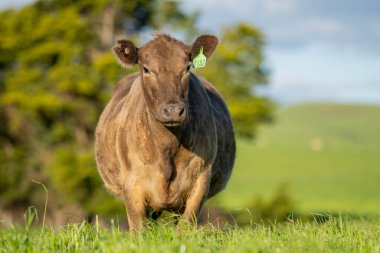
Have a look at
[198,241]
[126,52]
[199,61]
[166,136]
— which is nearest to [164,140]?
[166,136]

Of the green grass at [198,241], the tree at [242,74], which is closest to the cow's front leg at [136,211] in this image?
the green grass at [198,241]

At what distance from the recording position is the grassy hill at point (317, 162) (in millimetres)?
68375

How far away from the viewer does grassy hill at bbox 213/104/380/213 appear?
68375 mm

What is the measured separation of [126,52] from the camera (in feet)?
29.8

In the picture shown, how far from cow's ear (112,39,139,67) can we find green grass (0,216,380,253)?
2.27 metres

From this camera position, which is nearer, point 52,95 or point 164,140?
point 164,140

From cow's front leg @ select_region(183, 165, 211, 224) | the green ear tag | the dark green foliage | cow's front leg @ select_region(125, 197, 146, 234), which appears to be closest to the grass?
cow's front leg @ select_region(183, 165, 211, 224)

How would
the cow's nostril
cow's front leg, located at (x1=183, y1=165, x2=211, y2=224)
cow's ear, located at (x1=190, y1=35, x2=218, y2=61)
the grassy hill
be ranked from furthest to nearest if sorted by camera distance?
the grassy hill
cow's ear, located at (x1=190, y1=35, x2=218, y2=61)
cow's front leg, located at (x1=183, y1=165, x2=211, y2=224)
the cow's nostril

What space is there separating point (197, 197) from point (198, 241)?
2.41 m

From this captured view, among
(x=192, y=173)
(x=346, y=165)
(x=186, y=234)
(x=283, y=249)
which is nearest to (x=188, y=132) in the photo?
(x=192, y=173)

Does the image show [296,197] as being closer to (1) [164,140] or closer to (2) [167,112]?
(1) [164,140]

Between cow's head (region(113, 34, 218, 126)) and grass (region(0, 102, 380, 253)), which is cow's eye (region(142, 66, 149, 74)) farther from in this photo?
grass (region(0, 102, 380, 253))

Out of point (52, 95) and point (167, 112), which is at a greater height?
point (167, 112)

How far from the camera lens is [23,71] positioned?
1858 inches
